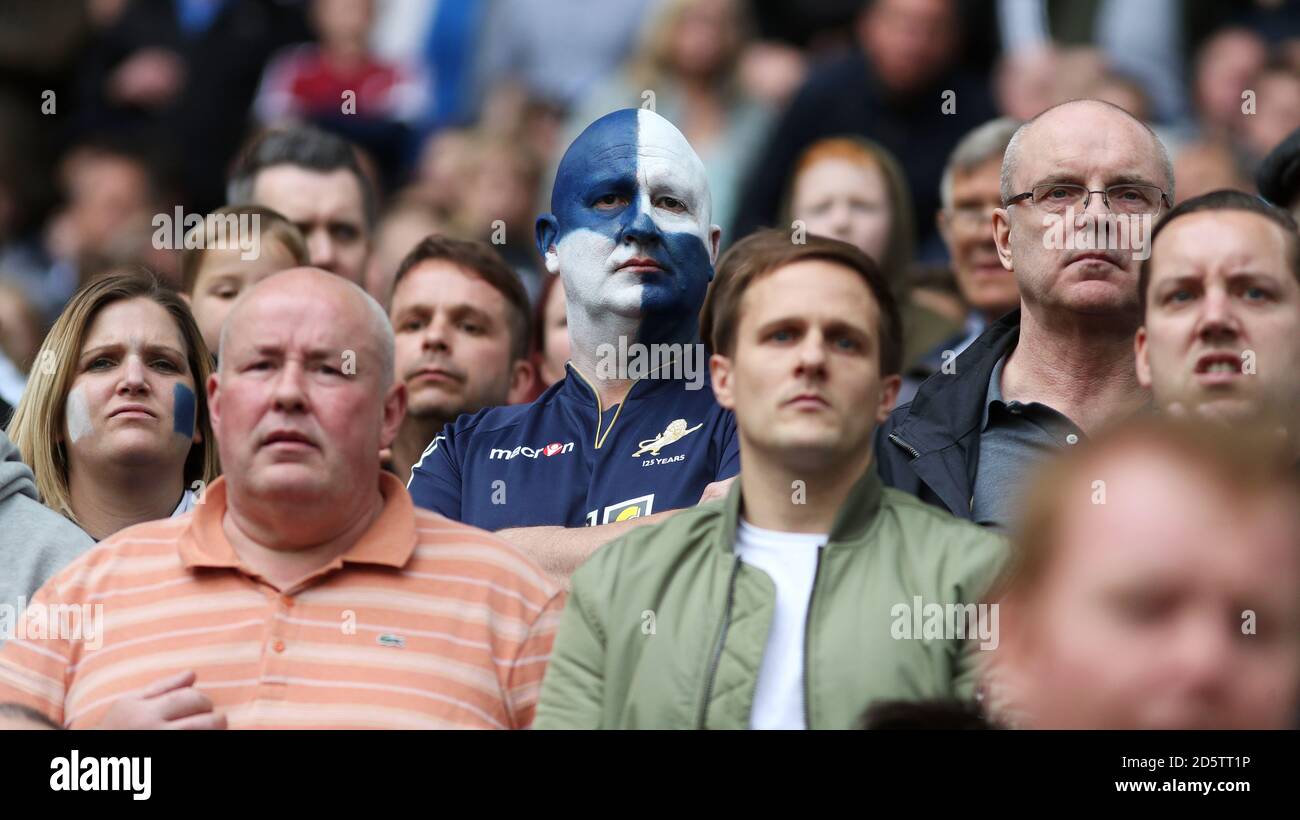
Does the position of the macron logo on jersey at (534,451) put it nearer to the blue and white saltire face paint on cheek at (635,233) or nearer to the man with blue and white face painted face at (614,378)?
the man with blue and white face painted face at (614,378)

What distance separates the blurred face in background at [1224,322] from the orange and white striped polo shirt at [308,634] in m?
1.46

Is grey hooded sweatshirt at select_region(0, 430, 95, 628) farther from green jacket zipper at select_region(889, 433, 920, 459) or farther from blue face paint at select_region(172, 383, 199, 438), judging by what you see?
green jacket zipper at select_region(889, 433, 920, 459)

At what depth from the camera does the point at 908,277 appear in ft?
24.8

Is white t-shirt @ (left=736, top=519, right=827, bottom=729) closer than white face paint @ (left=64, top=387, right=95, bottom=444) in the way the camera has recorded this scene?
Yes

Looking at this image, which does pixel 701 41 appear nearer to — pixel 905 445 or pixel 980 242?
pixel 980 242

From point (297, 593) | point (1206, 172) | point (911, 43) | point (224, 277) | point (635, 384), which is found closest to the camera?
point (297, 593)

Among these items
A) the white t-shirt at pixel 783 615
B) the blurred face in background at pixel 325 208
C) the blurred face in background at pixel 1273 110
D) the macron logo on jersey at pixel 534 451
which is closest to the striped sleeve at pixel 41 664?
the macron logo on jersey at pixel 534 451

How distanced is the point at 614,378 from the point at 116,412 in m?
1.36

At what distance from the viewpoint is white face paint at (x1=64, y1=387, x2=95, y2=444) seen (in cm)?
566

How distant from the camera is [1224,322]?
4.55 m

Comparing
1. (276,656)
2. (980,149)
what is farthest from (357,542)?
(980,149)

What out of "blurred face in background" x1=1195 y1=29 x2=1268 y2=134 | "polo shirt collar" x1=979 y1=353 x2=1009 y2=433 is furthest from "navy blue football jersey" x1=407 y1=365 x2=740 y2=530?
"blurred face in background" x1=1195 y1=29 x2=1268 y2=134

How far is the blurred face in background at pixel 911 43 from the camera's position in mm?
9086

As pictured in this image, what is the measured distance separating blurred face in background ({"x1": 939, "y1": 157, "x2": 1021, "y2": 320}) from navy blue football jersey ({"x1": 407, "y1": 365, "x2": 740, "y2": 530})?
6.30 feet
